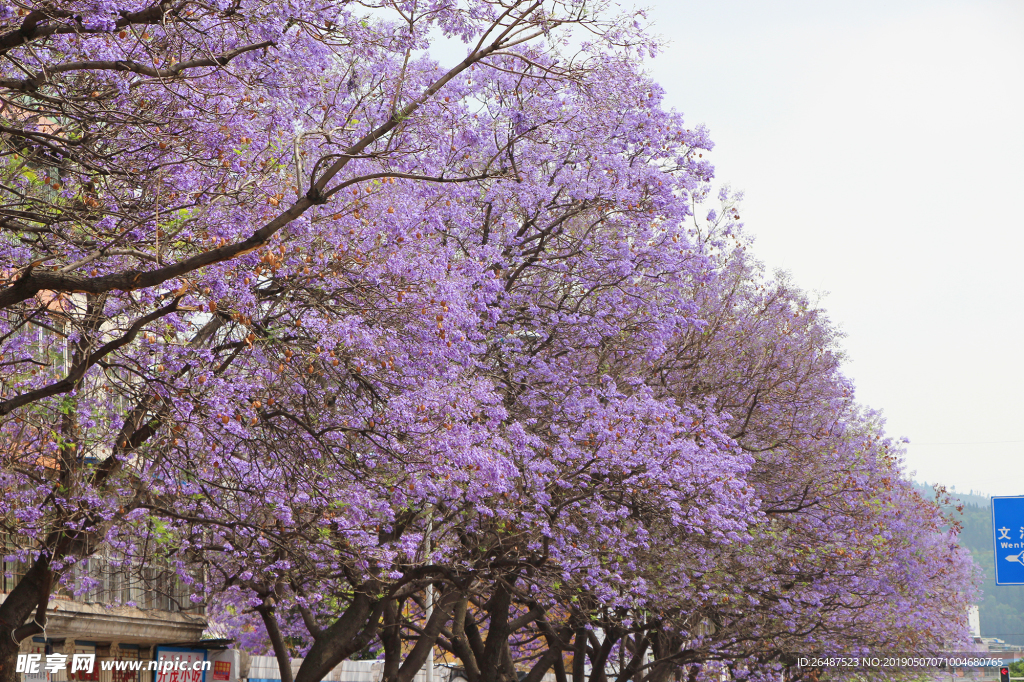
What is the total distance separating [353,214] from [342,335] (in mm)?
1790

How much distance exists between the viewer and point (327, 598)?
1712 centimetres

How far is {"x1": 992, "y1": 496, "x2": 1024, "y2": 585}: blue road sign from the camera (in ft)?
54.5

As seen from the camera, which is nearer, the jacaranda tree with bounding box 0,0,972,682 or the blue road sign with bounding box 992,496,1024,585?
the jacaranda tree with bounding box 0,0,972,682

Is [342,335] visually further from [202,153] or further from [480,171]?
[480,171]

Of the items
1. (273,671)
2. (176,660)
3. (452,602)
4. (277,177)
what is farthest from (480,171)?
(273,671)

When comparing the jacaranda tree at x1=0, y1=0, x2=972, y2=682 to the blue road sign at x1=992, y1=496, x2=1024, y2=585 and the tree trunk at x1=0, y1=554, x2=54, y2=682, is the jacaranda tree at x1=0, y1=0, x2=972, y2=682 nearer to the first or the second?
the tree trunk at x1=0, y1=554, x2=54, y2=682

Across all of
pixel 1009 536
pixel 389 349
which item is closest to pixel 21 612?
pixel 389 349

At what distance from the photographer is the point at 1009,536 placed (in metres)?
16.7

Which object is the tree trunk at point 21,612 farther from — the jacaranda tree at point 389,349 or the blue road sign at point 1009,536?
the blue road sign at point 1009,536

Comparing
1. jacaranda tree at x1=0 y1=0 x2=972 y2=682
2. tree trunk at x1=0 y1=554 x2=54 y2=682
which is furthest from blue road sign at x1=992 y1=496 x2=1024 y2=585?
tree trunk at x1=0 y1=554 x2=54 y2=682

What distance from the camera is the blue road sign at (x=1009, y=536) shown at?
16625 millimetres

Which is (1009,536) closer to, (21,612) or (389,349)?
(389,349)

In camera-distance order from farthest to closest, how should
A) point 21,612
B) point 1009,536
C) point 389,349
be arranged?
point 1009,536, point 389,349, point 21,612

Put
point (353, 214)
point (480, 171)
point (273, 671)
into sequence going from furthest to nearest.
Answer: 1. point (273, 671)
2. point (480, 171)
3. point (353, 214)
